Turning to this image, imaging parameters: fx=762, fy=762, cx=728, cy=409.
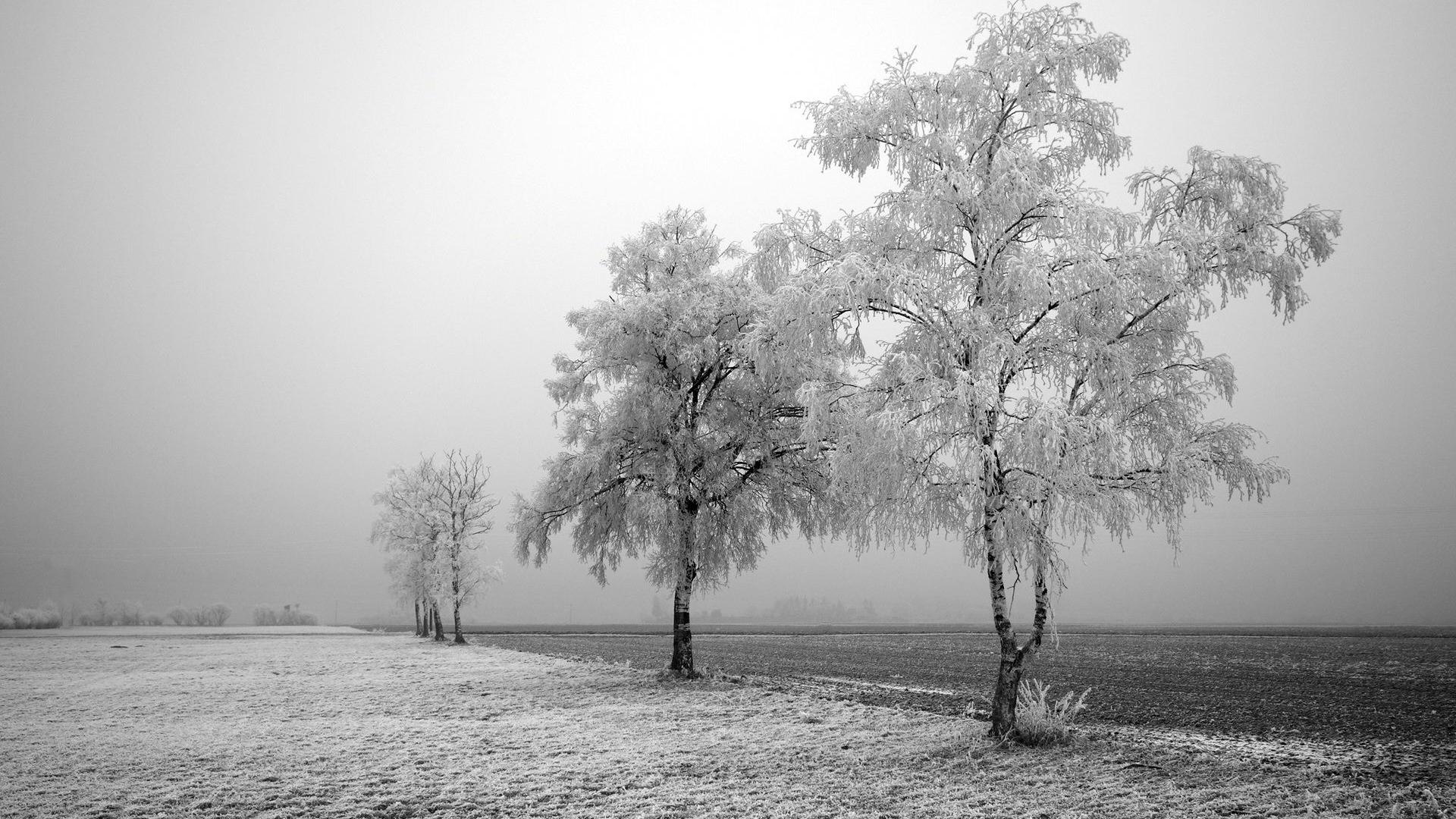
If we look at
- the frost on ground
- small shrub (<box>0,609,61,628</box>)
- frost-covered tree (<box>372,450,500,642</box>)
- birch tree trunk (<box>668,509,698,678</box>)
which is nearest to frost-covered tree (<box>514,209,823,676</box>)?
birch tree trunk (<box>668,509,698,678</box>)

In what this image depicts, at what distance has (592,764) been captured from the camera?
1150cm

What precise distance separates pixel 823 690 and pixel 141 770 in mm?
14789

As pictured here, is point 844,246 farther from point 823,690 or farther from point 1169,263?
point 823,690

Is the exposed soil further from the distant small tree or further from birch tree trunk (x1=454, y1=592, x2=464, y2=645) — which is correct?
the distant small tree

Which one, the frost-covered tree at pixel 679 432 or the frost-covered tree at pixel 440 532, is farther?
the frost-covered tree at pixel 440 532

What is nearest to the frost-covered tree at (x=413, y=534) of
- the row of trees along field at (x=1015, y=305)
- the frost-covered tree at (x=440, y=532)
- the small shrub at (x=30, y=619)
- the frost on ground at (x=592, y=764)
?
the frost-covered tree at (x=440, y=532)

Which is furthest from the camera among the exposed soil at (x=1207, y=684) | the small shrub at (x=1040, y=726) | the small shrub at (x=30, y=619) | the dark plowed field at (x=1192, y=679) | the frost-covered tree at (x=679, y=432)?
the small shrub at (x=30, y=619)

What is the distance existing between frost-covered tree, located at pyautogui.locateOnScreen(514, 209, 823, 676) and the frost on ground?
4471 millimetres

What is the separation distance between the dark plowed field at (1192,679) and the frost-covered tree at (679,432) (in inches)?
215

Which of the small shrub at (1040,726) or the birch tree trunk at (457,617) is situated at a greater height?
the small shrub at (1040,726)

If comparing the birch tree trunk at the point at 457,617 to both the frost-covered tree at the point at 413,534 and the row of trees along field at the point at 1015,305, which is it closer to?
the frost-covered tree at the point at 413,534

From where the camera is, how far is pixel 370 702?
19.3 meters

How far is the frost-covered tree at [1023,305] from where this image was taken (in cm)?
1116

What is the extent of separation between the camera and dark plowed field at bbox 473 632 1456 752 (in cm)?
1506
